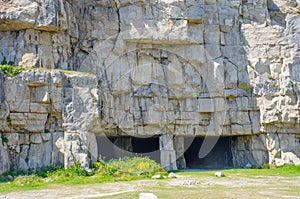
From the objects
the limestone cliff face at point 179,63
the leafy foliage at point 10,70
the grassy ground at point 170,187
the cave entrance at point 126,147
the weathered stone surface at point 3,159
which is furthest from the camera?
the cave entrance at point 126,147

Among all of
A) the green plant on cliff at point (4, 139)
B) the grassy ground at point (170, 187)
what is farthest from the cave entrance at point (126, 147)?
the grassy ground at point (170, 187)

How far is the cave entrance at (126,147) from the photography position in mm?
31375

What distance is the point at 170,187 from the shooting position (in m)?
19.0

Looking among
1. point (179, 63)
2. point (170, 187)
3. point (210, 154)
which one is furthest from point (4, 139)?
point (210, 154)

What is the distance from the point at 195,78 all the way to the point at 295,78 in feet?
22.4

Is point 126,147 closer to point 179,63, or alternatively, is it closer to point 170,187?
point 179,63

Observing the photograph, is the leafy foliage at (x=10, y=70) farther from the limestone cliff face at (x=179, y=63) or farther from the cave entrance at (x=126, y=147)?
the cave entrance at (x=126, y=147)

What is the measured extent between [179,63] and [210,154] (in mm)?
8259

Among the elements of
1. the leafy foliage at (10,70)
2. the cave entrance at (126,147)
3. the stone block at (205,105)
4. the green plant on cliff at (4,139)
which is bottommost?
the cave entrance at (126,147)

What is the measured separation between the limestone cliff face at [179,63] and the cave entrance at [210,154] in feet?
5.34

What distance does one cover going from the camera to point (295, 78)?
30.3 m

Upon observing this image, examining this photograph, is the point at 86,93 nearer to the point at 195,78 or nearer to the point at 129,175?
the point at 129,175

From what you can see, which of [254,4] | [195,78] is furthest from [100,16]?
[254,4]

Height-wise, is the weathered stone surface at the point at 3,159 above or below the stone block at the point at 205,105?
below
